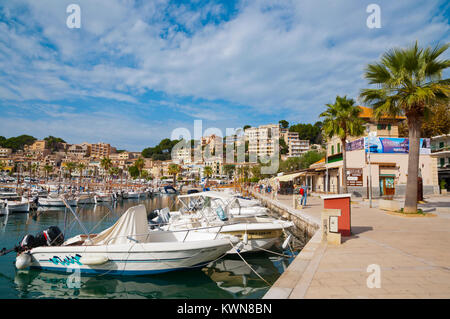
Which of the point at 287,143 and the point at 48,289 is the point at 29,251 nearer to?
the point at 48,289

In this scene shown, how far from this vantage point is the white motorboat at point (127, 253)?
8195mm

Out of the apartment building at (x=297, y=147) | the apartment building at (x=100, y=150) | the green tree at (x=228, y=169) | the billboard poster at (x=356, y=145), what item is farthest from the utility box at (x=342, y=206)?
the apartment building at (x=100, y=150)

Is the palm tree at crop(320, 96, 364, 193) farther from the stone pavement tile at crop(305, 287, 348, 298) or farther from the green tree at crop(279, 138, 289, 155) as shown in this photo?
the green tree at crop(279, 138, 289, 155)

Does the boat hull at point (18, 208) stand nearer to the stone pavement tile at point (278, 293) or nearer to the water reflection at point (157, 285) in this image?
the water reflection at point (157, 285)

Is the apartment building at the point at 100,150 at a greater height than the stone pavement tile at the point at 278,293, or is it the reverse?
the apartment building at the point at 100,150

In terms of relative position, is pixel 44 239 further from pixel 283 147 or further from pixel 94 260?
pixel 283 147

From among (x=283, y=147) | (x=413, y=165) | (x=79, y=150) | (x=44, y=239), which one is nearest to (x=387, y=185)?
(x=413, y=165)

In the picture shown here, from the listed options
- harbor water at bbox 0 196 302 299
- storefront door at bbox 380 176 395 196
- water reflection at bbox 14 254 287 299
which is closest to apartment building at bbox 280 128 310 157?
storefront door at bbox 380 176 395 196

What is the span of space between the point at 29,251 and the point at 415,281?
10738 mm

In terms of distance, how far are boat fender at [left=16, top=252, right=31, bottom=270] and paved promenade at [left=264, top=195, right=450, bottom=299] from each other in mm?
8291

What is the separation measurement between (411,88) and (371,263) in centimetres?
1147

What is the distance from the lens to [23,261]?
883cm

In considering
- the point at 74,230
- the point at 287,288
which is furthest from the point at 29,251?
the point at 74,230

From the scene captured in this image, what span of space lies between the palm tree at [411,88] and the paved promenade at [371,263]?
5.84 m
